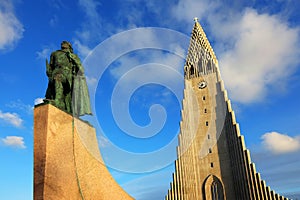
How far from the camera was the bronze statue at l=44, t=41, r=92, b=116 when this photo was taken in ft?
24.3

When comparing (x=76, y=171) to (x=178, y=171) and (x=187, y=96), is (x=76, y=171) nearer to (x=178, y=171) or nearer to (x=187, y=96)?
(x=178, y=171)

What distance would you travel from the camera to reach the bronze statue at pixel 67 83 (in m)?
7.41

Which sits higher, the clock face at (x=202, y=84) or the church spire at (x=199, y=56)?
the church spire at (x=199, y=56)

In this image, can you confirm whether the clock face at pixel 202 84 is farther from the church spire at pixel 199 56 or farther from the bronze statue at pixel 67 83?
the bronze statue at pixel 67 83

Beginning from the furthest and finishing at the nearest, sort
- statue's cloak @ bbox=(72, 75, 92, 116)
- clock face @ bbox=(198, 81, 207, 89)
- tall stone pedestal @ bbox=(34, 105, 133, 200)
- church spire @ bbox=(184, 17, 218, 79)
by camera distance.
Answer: church spire @ bbox=(184, 17, 218, 79), clock face @ bbox=(198, 81, 207, 89), statue's cloak @ bbox=(72, 75, 92, 116), tall stone pedestal @ bbox=(34, 105, 133, 200)

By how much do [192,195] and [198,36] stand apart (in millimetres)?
22081

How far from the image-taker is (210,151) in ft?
108

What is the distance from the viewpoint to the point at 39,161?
20.0 ft

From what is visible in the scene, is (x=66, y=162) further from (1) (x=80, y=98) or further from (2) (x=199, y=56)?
(2) (x=199, y=56)

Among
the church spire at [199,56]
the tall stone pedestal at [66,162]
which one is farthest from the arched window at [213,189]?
the tall stone pedestal at [66,162]

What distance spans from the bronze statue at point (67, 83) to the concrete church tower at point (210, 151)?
25113mm

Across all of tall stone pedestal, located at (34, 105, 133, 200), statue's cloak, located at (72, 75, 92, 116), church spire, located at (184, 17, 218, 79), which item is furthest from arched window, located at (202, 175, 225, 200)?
statue's cloak, located at (72, 75, 92, 116)

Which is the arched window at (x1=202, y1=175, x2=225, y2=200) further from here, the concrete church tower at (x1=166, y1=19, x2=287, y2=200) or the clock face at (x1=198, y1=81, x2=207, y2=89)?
the clock face at (x1=198, y1=81, x2=207, y2=89)

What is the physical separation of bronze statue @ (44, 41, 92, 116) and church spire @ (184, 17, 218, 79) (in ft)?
103
